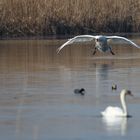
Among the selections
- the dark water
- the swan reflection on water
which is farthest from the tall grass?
the swan reflection on water

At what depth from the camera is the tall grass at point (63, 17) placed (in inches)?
1179

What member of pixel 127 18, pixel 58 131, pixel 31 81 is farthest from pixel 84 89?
pixel 127 18

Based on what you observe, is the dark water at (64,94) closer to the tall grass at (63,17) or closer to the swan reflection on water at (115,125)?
the swan reflection on water at (115,125)

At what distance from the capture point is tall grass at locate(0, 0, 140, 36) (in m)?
30.0

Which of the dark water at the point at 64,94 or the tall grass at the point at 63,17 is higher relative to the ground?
the tall grass at the point at 63,17

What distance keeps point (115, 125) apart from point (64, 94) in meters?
3.08

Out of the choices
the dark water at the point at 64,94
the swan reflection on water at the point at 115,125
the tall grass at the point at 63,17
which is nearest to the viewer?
the swan reflection on water at the point at 115,125

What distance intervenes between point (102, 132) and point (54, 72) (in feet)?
24.1

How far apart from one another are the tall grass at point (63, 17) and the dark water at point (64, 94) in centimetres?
672

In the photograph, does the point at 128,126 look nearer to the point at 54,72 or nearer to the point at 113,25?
the point at 54,72

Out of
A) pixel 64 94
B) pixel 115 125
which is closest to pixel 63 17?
pixel 64 94

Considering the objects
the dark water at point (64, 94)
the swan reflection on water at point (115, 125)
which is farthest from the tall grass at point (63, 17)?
the swan reflection on water at point (115, 125)

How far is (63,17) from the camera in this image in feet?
99.7

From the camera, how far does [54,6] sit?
30750 mm
